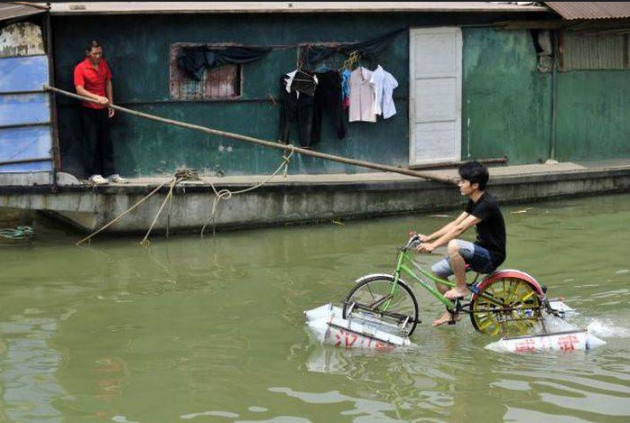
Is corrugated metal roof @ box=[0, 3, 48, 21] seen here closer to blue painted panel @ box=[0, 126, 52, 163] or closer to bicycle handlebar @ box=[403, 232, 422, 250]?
blue painted panel @ box=[0, 126, 52, 163]

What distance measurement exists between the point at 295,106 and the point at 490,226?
6.52 metres

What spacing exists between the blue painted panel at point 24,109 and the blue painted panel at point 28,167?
50 centimetres

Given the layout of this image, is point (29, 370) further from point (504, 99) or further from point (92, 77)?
point (504, 99)

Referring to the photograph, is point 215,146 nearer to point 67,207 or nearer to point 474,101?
point 67,207

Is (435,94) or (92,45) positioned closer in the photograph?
(92,45)

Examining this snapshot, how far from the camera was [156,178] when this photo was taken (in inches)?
546

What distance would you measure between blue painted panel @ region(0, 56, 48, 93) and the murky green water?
1.95 meters

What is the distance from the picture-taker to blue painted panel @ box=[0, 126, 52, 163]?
40.2 feet

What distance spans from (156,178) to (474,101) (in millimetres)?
5212

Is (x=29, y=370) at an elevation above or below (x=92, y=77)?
below

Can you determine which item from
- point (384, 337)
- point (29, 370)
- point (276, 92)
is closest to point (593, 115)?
point (276, 92)

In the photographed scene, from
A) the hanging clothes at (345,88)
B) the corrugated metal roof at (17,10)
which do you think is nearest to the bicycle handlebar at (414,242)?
the corrugated metal roof at (17,10)

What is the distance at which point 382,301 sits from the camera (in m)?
8.42

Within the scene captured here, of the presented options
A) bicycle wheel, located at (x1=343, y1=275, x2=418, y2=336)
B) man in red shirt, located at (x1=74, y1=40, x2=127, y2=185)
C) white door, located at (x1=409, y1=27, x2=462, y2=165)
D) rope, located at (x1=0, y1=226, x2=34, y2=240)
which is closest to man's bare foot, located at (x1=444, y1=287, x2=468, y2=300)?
bicycle wheel, located at (x1=343, y1=275, x2=418, y2=336)
